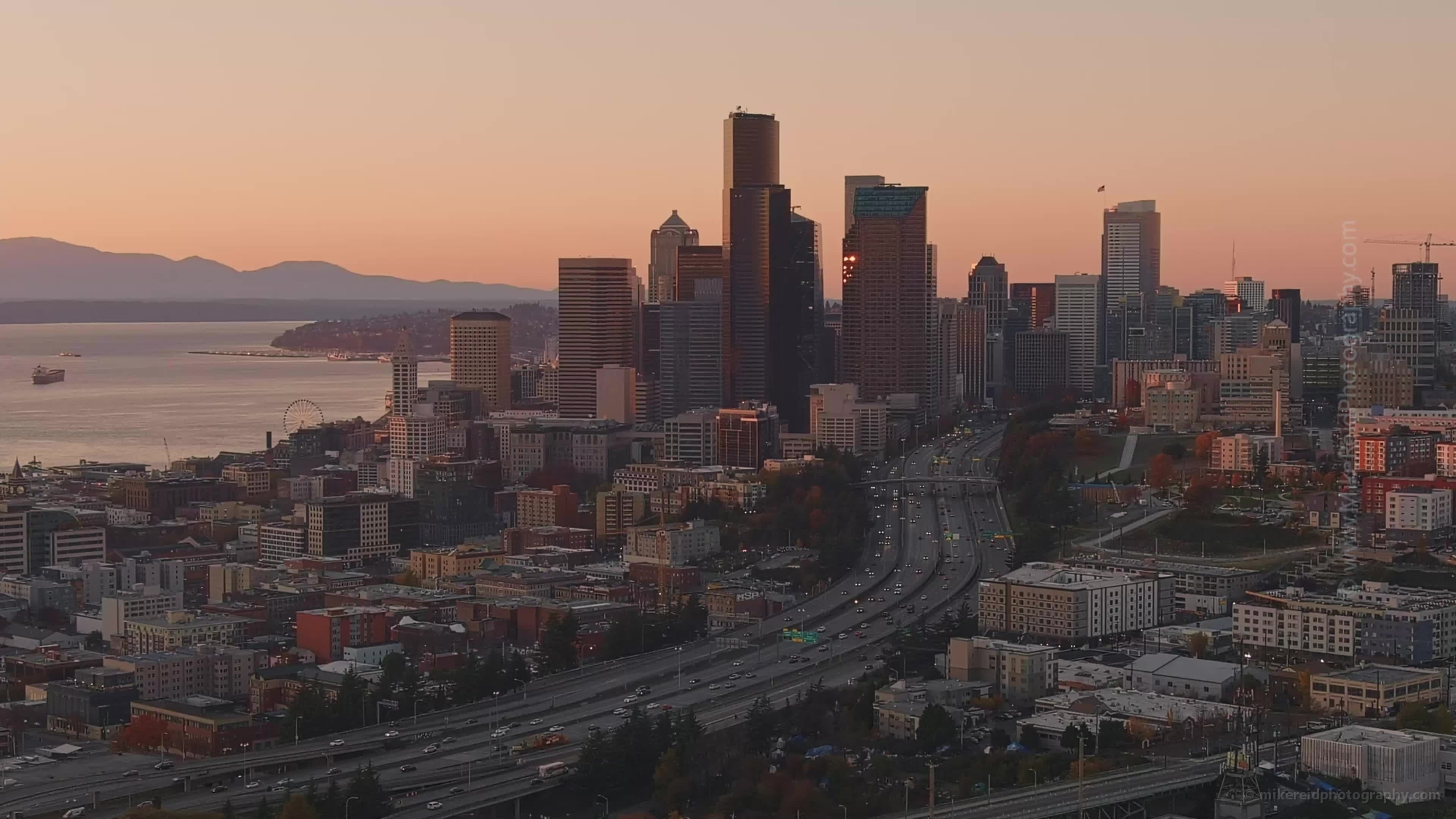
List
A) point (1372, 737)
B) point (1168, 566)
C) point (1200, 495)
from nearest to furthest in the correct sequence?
point (1372, 737) < point (1168, 566) < point (1200, 495)

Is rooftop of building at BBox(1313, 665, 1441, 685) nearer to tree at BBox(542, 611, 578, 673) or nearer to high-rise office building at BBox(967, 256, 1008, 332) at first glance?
tree at BBox(542, 611, 578, 673)

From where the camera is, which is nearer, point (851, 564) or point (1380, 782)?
point (1380, 782)

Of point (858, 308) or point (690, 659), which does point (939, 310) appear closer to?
point (858, 308)

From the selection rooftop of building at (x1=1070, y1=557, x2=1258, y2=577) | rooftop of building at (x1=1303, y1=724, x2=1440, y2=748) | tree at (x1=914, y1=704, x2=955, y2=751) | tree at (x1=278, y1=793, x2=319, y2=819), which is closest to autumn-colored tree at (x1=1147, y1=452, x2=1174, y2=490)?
rooftop of building at (x1=1070, y1=557, x2=1258, y2=577)

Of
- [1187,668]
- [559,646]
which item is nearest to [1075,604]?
[1187,668]

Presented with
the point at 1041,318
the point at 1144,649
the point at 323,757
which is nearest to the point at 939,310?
the point at 1041,318

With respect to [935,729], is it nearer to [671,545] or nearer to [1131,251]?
[671,545]

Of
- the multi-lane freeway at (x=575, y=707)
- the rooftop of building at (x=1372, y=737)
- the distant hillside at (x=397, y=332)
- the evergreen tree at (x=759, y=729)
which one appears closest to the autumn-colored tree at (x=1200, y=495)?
the multi-lane freeway at (x=575, y=707)
